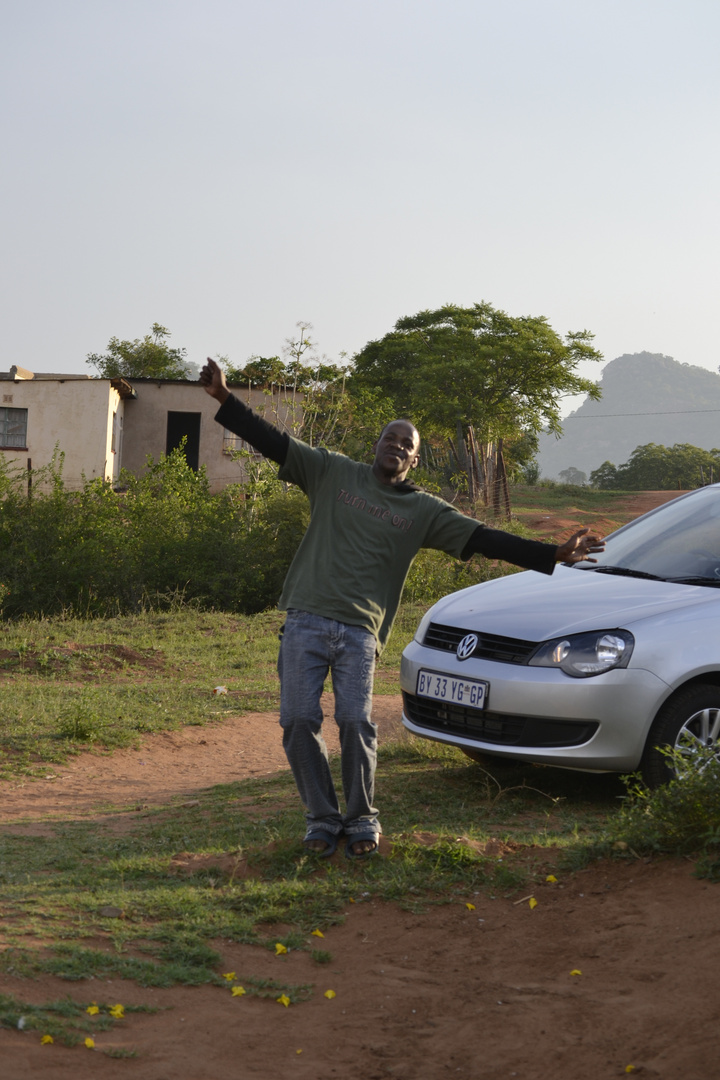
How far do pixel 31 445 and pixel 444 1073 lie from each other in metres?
27.7

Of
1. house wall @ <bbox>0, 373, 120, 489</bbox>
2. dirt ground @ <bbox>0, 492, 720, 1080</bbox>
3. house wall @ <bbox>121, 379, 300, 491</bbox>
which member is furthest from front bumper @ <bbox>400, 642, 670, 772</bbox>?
house wall @ <bbox>121, 379, 300, 491</bbox>

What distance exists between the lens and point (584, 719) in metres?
4.97

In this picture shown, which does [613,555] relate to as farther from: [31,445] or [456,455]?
[456,455]

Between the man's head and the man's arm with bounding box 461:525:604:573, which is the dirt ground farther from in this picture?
the man's head

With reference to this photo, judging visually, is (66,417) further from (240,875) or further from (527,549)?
(527,549)

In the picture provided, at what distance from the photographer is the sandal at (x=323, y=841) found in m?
4.57

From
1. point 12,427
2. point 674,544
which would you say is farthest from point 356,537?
point 12,427

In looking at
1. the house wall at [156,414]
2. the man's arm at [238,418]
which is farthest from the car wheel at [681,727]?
the house wall at [156,414]

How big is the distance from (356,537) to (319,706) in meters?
0.72

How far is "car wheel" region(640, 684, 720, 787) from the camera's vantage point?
196 inches

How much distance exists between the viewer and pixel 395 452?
4.53 metres

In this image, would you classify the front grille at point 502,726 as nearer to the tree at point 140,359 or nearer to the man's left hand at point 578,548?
the man's left hand at point 578,548

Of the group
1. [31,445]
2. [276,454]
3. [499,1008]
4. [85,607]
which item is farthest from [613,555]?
[31,445]

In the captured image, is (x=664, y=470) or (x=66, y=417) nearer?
(x=66, y=417)
